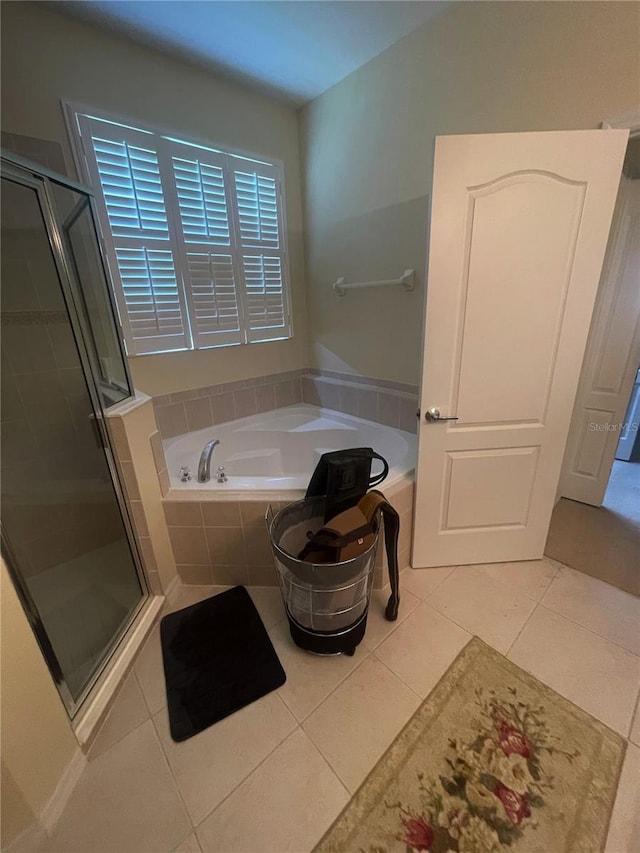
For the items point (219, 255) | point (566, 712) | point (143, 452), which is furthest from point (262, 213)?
point (566, 712)

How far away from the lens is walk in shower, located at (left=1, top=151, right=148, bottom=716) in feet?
4.58

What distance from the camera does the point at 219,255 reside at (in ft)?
7.71

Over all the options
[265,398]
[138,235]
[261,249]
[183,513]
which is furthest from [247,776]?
[261,249]

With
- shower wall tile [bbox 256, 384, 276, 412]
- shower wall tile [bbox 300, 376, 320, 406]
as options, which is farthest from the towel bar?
shower wall tile [bbox 256, 384, 276, 412]

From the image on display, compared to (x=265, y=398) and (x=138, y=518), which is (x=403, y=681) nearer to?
(x=138, y=518)

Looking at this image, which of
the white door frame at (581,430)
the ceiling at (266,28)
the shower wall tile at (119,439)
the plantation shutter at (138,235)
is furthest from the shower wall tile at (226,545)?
the ceiling at (266,28)

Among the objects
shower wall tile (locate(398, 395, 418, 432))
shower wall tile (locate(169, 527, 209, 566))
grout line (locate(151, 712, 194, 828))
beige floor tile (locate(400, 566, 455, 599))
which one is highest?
shower wall tile (locate(398, 395, 418, 432))

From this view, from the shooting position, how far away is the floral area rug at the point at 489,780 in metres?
0.91

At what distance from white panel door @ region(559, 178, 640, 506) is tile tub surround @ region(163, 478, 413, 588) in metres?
1.41

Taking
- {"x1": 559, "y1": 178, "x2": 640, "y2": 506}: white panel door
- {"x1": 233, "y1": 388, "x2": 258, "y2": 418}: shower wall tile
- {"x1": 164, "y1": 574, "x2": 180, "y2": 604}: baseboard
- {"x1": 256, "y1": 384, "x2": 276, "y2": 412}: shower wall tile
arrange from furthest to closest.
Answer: {"x1": 256, "y1": 384, "x2": 276, "y2": 412}: shower wall tile → {"x1": 233, "y1": 388, "x2": 258, "y2": 418}: shower wall tile → {"x1": 559, "y1": 178, "x2": 640, "y2": 506}: white panel door → {"x1": 164, "y1": 574, "x2": 180, "y2": 604}: baseboard

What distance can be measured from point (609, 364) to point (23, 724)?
307 cm

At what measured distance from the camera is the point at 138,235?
2.03 m

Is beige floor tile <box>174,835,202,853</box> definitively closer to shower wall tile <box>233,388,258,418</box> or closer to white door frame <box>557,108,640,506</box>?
shower wall tile <box>233,388,258,418</box>

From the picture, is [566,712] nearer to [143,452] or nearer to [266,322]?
[143,452]
